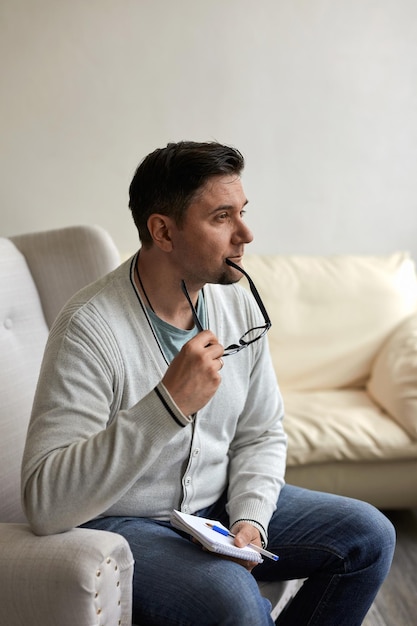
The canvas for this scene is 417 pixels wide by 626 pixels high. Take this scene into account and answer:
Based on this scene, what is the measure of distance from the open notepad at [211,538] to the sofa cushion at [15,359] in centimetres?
40

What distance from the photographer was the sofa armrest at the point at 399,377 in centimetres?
217

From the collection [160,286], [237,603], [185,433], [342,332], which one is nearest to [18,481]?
Answer: [185,433]

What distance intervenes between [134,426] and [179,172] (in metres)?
0.45

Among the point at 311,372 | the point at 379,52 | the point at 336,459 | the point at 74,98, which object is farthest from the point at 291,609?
the point at 379,52

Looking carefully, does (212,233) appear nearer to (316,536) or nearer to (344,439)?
(316,536)

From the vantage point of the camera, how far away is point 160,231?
1.35 meters

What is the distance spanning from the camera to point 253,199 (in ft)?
9.10

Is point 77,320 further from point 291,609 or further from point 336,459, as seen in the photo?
point 336,459

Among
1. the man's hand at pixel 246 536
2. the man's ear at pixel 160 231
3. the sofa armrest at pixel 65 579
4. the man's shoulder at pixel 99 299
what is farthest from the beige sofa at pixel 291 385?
the man's ear at pixel 160 231

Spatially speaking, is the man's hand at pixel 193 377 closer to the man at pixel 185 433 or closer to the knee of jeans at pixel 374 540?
the man at pixel 185 433

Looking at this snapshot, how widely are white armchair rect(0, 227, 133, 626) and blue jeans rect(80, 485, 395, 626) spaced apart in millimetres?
79

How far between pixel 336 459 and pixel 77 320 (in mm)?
1138

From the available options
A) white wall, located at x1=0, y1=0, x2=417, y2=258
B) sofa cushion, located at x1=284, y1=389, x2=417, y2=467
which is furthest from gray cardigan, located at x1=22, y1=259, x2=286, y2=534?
white wall, located at x1=0, y1=0, x2=417, y2=258

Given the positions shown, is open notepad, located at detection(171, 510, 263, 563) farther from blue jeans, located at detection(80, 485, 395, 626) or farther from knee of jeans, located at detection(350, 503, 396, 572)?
knee of jeans, located at detection(350, 503, 396, 572)
